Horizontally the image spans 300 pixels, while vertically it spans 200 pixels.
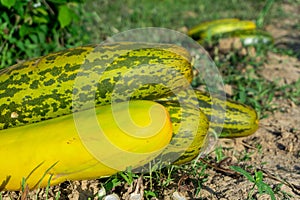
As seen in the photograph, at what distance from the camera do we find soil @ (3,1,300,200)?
2.80 metres

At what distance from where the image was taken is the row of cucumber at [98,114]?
2.61 meters

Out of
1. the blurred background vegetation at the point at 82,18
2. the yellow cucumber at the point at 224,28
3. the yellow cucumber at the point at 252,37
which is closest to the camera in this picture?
the blurred background vegetation at the point at 82,18

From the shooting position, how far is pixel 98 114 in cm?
276

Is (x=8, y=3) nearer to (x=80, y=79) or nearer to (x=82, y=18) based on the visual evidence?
(x=80, y=79)

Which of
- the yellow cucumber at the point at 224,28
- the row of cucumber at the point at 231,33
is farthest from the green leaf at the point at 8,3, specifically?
the yellow cucumber at the point at 224,28

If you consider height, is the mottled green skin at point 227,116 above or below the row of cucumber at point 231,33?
below

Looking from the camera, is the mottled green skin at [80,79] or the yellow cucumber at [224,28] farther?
the yellow cucumber at [224,28]

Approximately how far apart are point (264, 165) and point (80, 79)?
1.36 meters

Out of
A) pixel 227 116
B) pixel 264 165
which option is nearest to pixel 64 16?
pixel 227 116

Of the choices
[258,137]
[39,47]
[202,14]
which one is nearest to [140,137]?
[258,137]

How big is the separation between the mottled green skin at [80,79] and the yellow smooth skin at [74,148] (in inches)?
8.4

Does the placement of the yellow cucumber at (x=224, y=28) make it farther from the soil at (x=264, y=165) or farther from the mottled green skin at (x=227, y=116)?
the mottled green skin at (x=227, y=116)

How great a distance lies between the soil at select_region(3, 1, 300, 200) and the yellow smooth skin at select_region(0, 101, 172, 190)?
15 centimetres

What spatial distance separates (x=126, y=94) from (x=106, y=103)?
137mm
